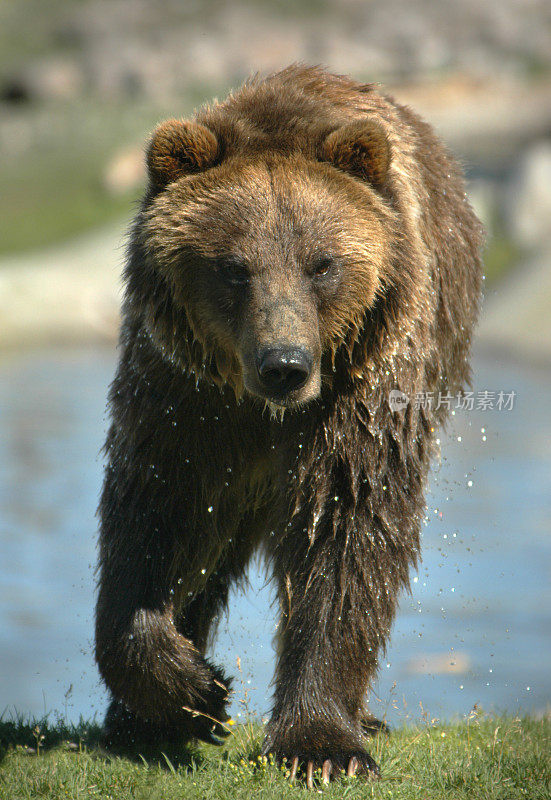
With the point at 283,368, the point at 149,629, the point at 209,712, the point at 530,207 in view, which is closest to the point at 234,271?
the point at 283,368

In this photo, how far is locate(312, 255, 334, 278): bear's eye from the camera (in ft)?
12.6

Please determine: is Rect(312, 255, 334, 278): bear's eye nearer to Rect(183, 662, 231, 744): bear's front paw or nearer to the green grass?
Rect(183, 662, 231, 744): bear's front paw

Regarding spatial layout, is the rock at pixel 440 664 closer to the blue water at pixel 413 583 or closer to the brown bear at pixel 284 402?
the blue water at pixel 413 583

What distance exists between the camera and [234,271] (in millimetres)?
3830

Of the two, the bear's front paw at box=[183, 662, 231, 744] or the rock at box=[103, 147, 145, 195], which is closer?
the bear's front paw at box=[183, 662, 231, 744]

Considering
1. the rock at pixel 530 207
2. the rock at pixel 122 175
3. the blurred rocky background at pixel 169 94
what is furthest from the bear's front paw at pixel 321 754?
the rock at pixel 122 175

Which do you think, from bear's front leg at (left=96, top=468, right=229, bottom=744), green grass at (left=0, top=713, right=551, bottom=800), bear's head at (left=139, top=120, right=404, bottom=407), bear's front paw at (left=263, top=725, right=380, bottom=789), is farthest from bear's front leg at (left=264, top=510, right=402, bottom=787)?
bear's head at (left=139, top=120, right=404, bottom=407)

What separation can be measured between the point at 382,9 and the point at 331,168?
46.6 meters

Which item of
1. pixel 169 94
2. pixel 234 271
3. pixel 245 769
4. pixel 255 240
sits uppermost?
pixel 169 94

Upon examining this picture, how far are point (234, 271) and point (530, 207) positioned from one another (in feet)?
64.8

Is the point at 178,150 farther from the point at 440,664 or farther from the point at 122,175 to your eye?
the point at 122,175

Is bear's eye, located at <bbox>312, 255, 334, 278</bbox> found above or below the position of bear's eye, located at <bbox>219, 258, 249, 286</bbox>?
above

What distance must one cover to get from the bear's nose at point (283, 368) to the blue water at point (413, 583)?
47.8 inches

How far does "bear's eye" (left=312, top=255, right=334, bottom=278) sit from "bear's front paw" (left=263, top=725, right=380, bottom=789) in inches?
64.0
